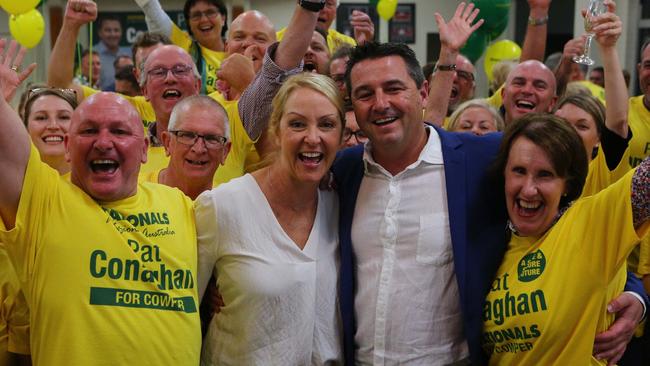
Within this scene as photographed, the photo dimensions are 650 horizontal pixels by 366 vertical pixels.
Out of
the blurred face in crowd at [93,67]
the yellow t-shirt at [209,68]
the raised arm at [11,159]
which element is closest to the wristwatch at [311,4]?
the raised arm at [11,159]

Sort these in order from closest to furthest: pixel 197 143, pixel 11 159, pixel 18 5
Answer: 1. pixel 11 159
2. pixel 197 143
3. pixel 18 5

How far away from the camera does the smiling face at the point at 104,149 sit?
2.11 m

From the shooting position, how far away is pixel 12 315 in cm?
224

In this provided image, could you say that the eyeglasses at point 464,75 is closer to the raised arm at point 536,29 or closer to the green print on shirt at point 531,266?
the raised arm at point 536,29

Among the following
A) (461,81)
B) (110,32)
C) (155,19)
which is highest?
(110,32)

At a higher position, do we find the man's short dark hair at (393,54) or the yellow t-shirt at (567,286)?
the man's short dark hair at (393,54)

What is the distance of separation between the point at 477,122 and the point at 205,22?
1.87 m

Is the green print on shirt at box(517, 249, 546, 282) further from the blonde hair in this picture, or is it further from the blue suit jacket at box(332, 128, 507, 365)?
the blonde hair

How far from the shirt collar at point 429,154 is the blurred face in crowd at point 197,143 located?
0.65 metres

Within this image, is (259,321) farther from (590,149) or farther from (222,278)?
(590,149)

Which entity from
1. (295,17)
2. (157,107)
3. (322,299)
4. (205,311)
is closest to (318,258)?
(322,299)

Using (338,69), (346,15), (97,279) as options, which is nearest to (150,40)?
(338,69)

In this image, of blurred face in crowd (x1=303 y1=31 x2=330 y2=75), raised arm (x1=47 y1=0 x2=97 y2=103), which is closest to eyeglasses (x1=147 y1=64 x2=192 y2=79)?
raised arm (x1=47 y1=0 x2=97 y2=103)

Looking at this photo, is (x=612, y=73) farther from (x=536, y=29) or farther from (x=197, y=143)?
(x=197, y=143)
